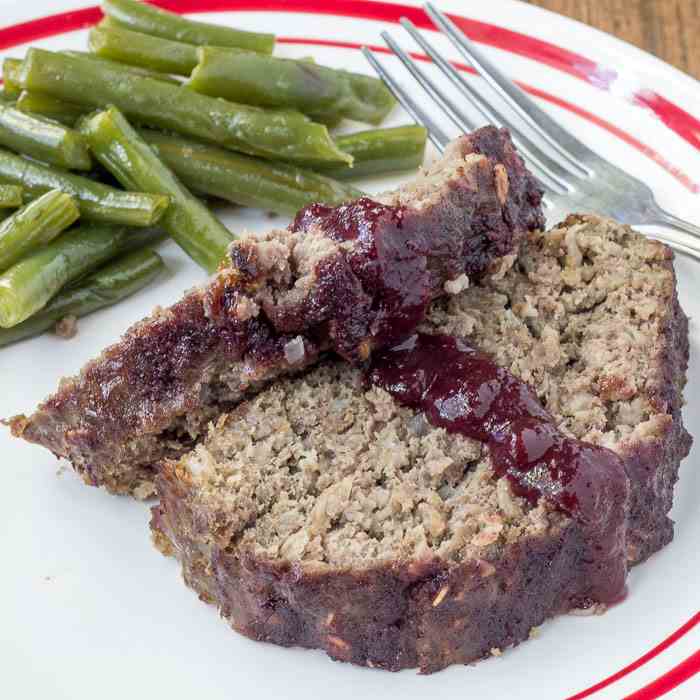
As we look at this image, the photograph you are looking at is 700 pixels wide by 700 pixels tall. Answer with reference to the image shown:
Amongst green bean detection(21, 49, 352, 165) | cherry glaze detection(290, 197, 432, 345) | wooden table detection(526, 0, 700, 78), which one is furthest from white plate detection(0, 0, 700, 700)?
wooden table detection(526, 0, 700, 78)

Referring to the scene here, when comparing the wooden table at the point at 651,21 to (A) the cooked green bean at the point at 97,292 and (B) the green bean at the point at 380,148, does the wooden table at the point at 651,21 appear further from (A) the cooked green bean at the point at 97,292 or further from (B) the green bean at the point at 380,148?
(A) the cooked green bean at the point at 97,292

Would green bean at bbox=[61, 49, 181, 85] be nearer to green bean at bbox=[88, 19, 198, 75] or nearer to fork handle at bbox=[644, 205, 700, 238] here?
green bean at bbox=[88, 19, 198, 75]

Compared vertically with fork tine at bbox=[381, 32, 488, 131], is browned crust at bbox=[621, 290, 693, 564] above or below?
below

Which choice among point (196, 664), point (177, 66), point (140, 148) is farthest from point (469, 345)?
point (177, 66)

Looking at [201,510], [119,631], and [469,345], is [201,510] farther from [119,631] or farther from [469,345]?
[469,345]

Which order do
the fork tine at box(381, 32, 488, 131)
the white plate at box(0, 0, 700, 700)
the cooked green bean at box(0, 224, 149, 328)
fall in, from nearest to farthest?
the white plate at box(0, 0, 700, 700)
the cooked green bean at box(0, 224, 149, 328)
the fork tine at box(381, 32, 488, 131)

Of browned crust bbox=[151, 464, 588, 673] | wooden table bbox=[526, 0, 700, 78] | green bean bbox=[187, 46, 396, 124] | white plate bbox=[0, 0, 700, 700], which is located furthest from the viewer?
wooden table bbox=[526, 0, 700, 78]

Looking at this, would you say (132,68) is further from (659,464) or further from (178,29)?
(659,464)
